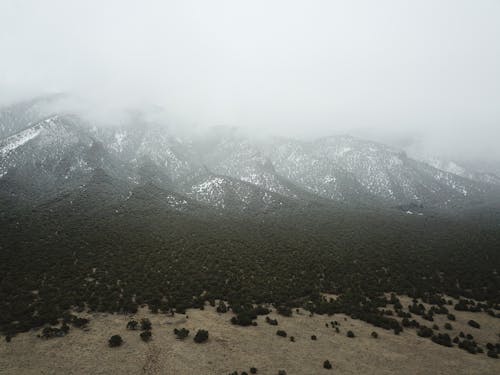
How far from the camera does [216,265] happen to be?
6456 cm

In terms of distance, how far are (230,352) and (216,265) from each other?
3342 cm

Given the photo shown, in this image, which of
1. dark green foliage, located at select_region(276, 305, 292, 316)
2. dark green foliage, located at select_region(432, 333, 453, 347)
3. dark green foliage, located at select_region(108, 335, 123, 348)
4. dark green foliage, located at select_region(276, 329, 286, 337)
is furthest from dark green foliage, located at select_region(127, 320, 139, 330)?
dark green foliage, located at select_region(432, 333, 453, 347)

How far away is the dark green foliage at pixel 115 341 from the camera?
31609mm

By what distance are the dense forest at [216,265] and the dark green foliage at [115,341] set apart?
8916 millimetres

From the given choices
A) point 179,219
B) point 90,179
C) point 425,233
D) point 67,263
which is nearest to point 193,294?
point 67,263

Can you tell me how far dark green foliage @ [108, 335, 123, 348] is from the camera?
104 ft

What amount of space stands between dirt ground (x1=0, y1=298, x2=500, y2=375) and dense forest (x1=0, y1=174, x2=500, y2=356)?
3660mm

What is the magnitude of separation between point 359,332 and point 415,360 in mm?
7826

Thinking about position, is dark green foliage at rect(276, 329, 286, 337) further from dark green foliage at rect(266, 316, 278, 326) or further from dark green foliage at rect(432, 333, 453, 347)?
dark green foliage at rect(432, 333, 453, 347)

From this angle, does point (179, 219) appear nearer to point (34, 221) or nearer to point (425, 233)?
point (34, 221)

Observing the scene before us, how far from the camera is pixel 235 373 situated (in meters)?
26.9

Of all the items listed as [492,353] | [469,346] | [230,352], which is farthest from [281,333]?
[492,353]

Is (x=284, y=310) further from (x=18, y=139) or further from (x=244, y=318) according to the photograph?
(x=18, y=139)

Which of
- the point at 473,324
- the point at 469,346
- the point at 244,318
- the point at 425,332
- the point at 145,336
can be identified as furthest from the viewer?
the point at 473,324
